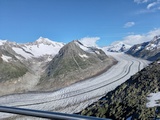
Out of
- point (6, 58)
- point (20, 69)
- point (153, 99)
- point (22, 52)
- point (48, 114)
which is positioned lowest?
point (48, 114)

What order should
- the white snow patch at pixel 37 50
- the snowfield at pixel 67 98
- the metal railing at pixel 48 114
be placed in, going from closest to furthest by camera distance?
1. the metal railing at pixel 48 114
2. the snowfield at pixel 67 98
3. the white snow patch at pixel 37 50

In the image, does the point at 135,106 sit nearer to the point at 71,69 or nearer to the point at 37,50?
the point at 71,69

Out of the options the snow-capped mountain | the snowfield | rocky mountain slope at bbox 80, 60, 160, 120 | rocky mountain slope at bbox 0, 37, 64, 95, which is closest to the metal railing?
rocky mountain slope at bbox 80, 60, 160, 120

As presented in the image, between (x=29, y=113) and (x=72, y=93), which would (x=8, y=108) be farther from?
(x=72, y=93)

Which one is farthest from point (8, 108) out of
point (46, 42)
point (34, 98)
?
point (46, 42)

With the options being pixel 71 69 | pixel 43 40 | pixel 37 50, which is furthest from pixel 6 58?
pixel 43 40

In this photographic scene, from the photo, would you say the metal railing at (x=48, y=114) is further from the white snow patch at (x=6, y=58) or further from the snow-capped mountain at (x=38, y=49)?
the snow-capped mountain at (x=38, y=49)

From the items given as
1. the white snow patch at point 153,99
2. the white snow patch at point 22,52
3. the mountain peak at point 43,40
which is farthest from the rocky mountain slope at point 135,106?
the mountain peak at point 43,40

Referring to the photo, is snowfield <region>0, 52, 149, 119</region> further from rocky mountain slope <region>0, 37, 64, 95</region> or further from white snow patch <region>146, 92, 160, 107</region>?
white snow patch <region>146, 92, 160, 107</region>
